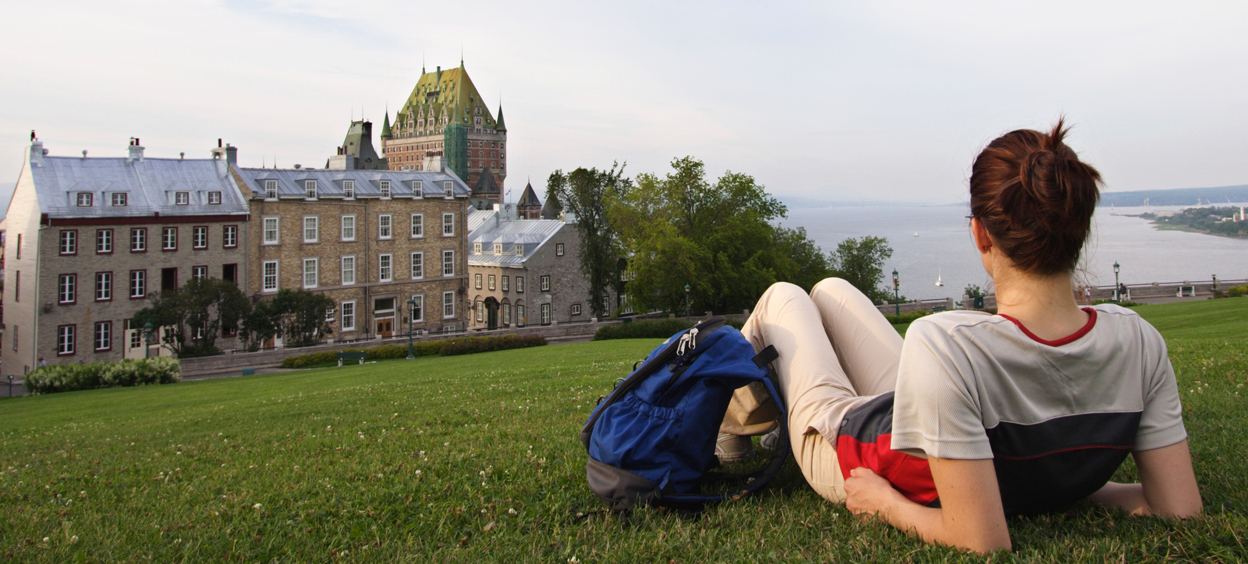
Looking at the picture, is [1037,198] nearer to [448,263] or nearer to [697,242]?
[697,242]

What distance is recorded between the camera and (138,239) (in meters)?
39.2

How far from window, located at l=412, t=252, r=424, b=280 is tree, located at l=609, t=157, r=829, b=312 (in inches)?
507

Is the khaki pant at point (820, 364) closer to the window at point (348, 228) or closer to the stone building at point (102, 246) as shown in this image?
the stone building at point (102, 246)

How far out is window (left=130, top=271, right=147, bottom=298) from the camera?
3891 cm

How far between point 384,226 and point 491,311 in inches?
587

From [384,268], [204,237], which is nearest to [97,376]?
[204,237]

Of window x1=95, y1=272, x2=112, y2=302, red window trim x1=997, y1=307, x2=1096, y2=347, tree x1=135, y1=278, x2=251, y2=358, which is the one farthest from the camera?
window x1=95, y1=272, x2=112, y2=302

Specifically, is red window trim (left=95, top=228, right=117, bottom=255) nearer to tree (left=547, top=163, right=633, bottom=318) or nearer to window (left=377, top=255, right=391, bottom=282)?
window (left=377, top=255, right=391, bottom=282)

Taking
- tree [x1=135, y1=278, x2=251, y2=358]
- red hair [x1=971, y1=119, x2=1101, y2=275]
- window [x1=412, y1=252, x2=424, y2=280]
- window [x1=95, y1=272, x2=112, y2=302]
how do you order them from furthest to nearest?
window [x1=412, y1=252, x2=424, y2=280] < window [x1=95, y1=272, x2=112, y2=302] < tree [x1=135, y1=278, x2=251, y2=358] < red hair [x1=971, y1=119, x2=1101, y2=275]

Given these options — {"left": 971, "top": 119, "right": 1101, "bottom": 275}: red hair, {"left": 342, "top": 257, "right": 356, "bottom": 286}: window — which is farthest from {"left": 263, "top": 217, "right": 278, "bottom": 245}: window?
{"left": 971, "top": 119, "right": 1101, "bottom": 275}: red hair

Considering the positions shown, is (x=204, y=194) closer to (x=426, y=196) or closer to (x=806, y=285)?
(x=426, y=196)

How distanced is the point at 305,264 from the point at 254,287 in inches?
122

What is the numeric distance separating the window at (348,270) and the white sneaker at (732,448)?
45.5 meters

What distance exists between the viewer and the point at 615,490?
333 cm
